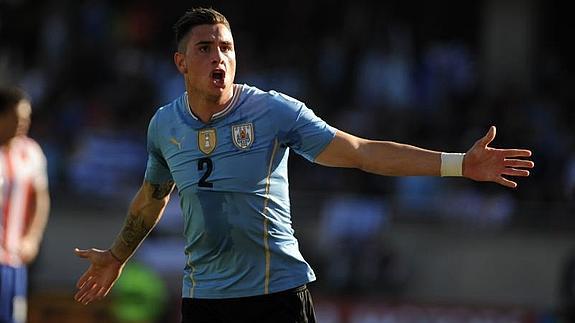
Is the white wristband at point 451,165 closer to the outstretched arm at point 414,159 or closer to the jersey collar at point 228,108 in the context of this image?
the outstretched arm at point 414,159

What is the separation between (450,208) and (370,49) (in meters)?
3.23

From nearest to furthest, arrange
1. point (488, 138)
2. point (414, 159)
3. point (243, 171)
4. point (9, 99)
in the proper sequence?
1. point (488, 138)
2. point (414, 159)
3. point (243, 171)
4. point (9, 99)

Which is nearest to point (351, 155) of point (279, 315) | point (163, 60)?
point (279, 315)

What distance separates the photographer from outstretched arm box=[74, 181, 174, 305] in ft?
20.2

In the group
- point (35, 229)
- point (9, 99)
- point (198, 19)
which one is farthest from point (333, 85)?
point (198, 19)

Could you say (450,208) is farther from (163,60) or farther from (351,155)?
(351,155)

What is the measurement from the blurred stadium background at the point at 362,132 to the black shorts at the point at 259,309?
25.1ft

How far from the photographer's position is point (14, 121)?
29.2 ft

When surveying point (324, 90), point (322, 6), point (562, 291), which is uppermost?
point (322, 6)

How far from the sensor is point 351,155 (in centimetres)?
563

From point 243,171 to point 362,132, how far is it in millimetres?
10393

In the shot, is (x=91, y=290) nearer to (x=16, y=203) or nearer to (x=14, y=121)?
(x=14, y=121)

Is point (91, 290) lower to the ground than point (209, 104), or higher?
lower

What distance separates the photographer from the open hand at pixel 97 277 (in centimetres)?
615
